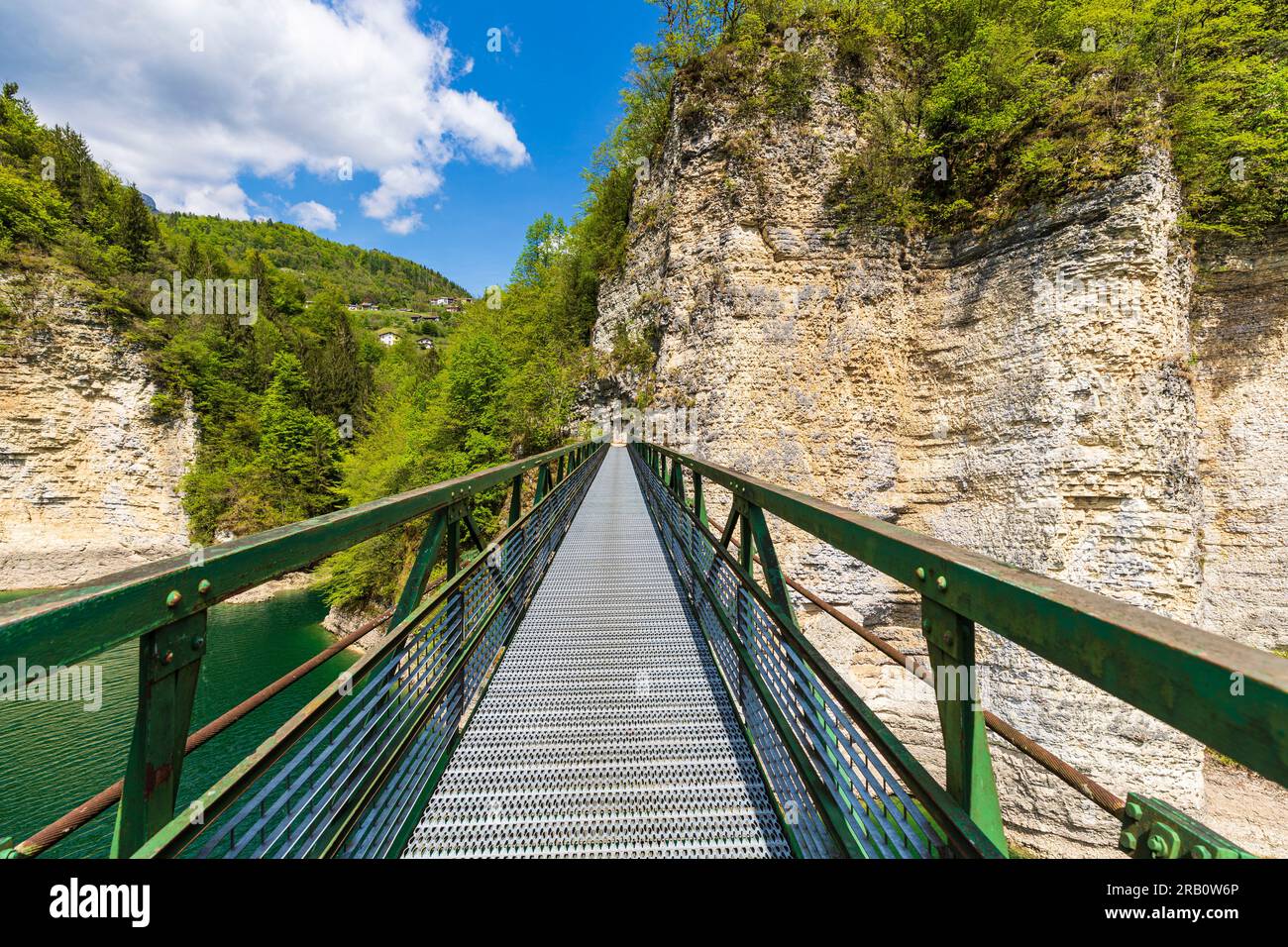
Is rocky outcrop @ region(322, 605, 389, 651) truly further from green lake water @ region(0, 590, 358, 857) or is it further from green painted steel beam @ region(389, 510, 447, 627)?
green painted steel beam @ region(389, 510, 447, 627)

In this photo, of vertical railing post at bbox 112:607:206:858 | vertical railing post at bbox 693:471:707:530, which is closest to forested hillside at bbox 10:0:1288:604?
vertical railing post at bbox 693:471:707:530

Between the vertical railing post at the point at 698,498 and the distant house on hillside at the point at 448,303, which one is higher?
the distant house on hillside at the point at 448,303

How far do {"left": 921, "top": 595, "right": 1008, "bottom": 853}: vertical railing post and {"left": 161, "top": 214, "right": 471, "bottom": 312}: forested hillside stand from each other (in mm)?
75147

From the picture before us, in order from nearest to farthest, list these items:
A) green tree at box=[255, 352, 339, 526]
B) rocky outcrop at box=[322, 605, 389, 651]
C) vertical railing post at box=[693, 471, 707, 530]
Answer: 1. vertical railing post at box=[693, 471, 707, 530]
2. rocky outcrop at box=[322, 605, 389, 651]
3. green tree at box=[255, 352, 339, 526]

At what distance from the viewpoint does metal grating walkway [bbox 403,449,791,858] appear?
6.98 ft

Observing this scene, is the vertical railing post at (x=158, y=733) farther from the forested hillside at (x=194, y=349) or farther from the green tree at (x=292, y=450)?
the green tree at (x=292, y=450)

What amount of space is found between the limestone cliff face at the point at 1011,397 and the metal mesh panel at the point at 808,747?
1232cm

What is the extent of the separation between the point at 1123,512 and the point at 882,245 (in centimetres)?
984

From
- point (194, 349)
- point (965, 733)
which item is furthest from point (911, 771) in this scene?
point (194, 349)

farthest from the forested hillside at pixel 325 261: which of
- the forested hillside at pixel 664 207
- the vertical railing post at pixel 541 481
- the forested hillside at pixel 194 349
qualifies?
the vertical railing post at pixel 541 481

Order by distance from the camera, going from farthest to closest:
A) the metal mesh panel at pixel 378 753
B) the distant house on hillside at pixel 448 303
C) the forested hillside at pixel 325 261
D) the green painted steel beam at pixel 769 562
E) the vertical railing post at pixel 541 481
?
the distant house on hillside at pixel 448 303, the forested hillside at pixel 325 261, the vertical railing post at pixel 541 481, the green painted steel beam at pixel 769 562, the metal mesh panel at pixel 378 753

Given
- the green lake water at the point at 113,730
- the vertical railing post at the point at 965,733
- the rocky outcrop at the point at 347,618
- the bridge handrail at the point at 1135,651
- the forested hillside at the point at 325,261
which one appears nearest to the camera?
the bridge handrail at the point at 1135,651

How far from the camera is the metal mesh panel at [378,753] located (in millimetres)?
1458
